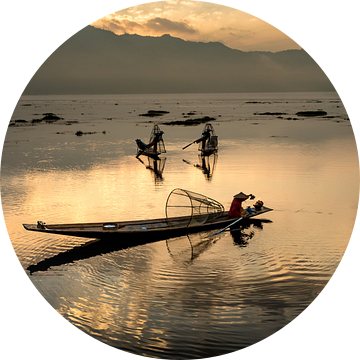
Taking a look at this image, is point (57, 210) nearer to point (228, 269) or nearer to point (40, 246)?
point (40, 246)

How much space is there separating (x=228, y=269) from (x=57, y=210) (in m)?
8.32

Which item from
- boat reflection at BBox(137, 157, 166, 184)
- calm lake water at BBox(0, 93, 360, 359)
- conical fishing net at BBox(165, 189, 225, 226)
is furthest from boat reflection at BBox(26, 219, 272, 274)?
boat reflection at BBox(137, 157, 166, 184)

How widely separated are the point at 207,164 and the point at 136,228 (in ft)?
45.1

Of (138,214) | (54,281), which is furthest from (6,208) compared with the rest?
(54,281)

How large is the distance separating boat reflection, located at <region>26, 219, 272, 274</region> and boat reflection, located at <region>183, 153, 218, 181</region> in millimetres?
8168

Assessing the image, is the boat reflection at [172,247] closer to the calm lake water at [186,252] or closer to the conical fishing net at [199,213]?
the calm lake water at [186,252]

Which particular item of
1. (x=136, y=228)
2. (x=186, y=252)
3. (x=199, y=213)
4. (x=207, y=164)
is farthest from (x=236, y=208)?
(x=207, y=164)

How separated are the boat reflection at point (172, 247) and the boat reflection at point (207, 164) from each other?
26.8 feet

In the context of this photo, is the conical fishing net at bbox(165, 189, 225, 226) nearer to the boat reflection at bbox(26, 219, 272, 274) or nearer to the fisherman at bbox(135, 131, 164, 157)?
the boat reflection at bbox(26, 219, 272, 274)

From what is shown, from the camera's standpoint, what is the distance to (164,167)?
24.4 m

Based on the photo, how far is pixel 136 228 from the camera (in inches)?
477

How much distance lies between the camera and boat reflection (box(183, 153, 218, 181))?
2215cm

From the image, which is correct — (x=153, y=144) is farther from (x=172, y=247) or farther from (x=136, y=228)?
(x=172, y=247)

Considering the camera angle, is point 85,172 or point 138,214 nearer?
point 138,214
